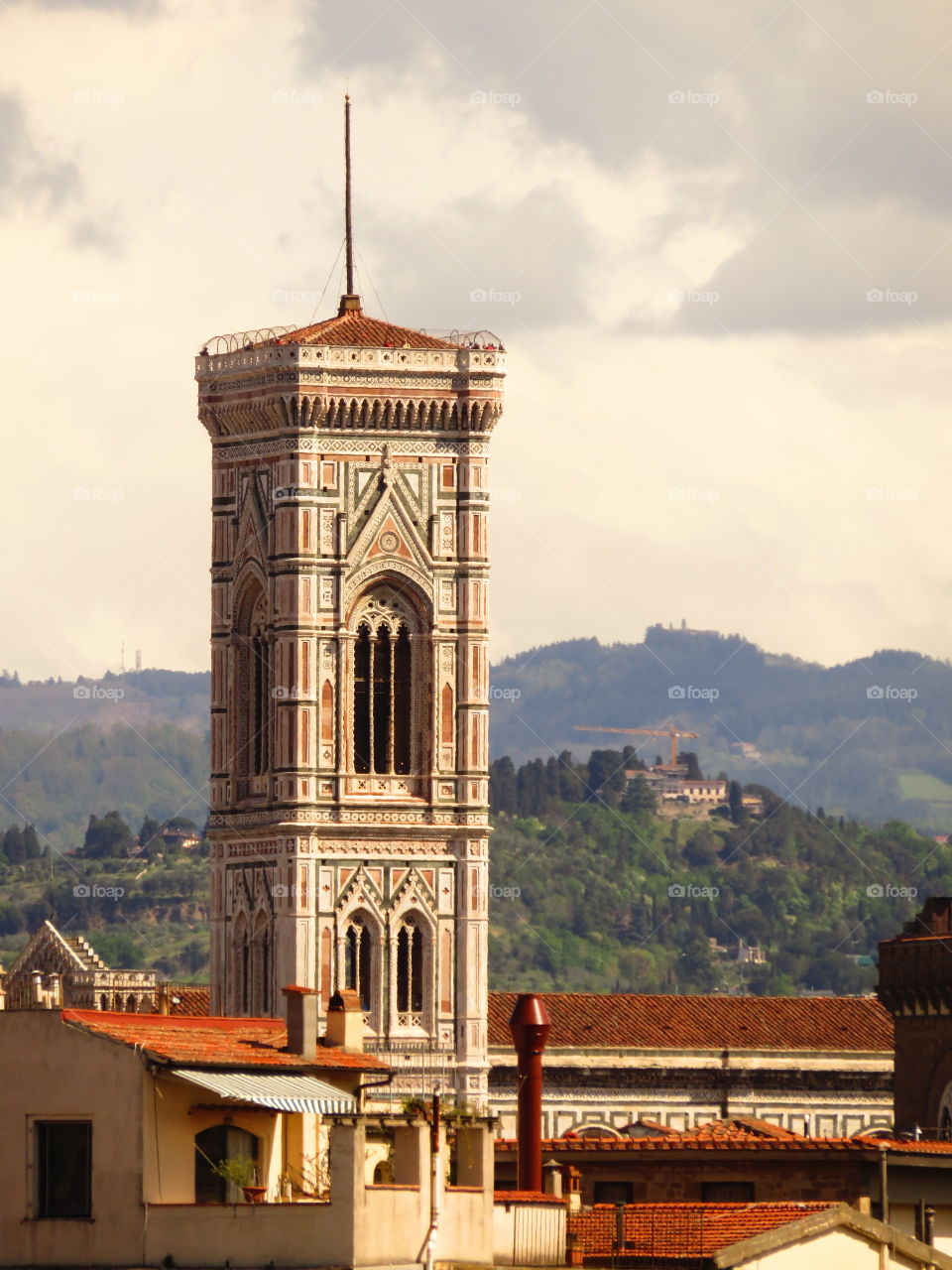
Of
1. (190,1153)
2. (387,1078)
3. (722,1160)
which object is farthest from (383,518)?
(190,1153)

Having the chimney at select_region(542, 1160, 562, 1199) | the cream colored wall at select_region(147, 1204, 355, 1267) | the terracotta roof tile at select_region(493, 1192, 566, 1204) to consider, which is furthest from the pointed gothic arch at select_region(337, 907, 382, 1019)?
the cream colored wall at select_region(147, 1204, 355, 1267)

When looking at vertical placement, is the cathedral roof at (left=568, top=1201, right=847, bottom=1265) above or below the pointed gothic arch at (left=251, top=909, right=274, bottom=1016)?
below

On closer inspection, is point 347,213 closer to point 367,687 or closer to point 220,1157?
point 367,687

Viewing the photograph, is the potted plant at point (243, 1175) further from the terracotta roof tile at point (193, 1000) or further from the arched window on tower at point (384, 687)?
the arched window on tower at point (384, 687)

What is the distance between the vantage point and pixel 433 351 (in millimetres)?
108250

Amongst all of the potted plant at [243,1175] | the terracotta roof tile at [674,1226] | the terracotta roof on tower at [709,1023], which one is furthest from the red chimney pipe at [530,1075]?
the terracotta roof on tower at [709,1023]

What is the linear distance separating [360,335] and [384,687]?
8.12m

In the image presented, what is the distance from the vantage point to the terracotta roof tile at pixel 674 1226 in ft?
189

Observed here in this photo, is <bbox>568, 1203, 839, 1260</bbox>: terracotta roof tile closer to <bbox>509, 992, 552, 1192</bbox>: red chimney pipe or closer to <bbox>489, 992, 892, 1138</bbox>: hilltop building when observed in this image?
<bbox>509, 992, 552, 1192</bbox>: red chimney pipe

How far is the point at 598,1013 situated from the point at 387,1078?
57.6 m

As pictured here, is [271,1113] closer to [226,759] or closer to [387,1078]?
[387,1078]

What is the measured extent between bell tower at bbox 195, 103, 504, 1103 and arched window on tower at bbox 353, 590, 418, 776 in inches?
1.7

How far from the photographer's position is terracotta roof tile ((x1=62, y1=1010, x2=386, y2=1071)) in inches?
2084

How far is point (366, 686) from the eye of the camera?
107125 millimetres
